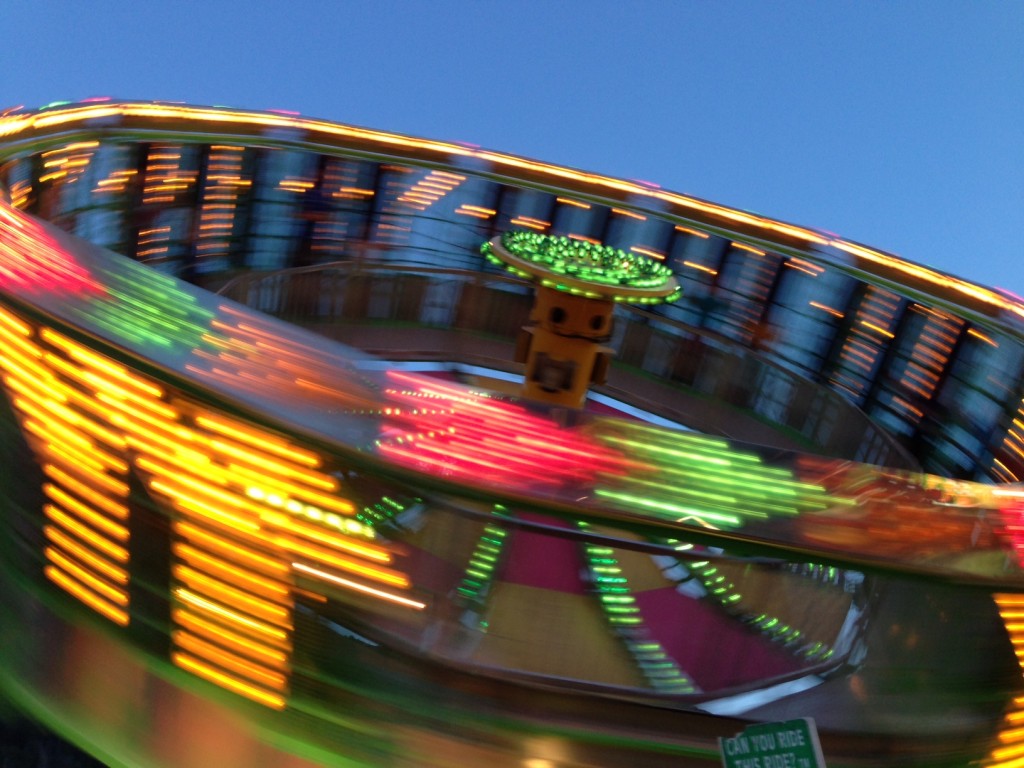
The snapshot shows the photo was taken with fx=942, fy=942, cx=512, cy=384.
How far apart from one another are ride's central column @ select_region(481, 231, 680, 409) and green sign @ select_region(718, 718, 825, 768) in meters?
5.62

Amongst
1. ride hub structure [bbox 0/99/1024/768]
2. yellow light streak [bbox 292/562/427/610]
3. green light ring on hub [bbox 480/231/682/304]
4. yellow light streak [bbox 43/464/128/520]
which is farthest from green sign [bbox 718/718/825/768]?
green light ring on hub [bbox 480/231/682/304]

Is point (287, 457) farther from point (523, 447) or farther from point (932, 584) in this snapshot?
point (932, 584)

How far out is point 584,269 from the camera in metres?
8.16

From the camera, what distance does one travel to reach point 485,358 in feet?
36.7

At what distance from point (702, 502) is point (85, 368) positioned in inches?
77.4

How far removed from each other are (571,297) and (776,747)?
20.2 feet

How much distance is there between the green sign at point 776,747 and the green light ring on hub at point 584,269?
561cm

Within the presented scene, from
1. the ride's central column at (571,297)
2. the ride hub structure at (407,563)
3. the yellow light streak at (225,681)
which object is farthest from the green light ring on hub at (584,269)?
the yellow light streak at (225,681)

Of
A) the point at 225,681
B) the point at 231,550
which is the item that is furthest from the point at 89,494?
the point at 225,681

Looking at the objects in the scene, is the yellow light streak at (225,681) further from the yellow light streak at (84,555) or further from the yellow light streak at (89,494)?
the yellow light streak at (89,494)

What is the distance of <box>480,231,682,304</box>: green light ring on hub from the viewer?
7949 mm

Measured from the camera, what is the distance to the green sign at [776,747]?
96.3 inches

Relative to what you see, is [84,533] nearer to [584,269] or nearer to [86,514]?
[86,514]

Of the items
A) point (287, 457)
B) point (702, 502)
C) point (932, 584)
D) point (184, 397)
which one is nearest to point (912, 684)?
point (932, 584)
